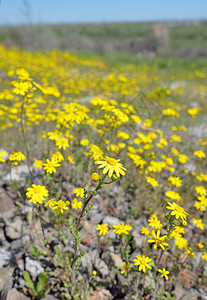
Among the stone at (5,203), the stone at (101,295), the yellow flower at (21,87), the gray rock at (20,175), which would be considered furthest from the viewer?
the gray rock at (20,175)

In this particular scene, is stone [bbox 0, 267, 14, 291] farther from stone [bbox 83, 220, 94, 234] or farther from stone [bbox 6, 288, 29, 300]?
stone [bbox 83, 220, 94, 234]

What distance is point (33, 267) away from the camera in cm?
236

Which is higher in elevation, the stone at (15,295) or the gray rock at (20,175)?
the gray rock at (20,175)

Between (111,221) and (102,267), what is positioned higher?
(111,221)

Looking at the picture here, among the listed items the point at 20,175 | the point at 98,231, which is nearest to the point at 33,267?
the point at 98,231

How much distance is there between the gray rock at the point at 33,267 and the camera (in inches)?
91.7

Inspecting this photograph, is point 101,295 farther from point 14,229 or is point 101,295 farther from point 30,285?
point 14,229

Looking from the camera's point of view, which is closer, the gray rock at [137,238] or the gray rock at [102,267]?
the gray rock at [102,267]

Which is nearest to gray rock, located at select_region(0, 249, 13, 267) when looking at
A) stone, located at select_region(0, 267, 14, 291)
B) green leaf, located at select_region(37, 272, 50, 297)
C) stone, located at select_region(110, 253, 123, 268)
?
stone, located at select_region(0, 267, 14, 291)

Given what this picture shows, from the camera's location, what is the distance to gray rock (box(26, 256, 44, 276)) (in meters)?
2.33

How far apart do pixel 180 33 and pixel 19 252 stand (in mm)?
86055

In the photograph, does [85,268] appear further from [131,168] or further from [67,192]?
[131,168]

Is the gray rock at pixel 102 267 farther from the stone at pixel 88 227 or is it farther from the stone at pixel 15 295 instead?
the stone at pixel 15 295

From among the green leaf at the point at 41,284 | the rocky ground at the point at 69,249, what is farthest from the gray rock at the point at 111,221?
the green leaf at the point at 41,284
